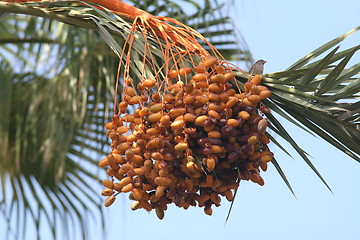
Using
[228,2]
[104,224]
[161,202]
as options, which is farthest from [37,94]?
[161,202]

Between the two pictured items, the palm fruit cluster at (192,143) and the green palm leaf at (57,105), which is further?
the green palm leaf at (57,105)

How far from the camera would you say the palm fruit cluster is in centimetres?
Answer: 122

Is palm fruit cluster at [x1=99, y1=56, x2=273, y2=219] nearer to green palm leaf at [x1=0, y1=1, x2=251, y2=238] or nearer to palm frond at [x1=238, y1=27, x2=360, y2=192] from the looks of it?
palm frond at [x1=238, y1=27, x2=360, y2=192]

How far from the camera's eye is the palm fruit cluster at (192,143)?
1218 millimetres

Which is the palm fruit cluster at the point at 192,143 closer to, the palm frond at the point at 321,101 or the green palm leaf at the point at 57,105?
the palm frond at the point at 321,101

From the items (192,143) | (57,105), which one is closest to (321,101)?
(192,143)

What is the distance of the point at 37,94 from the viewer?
3.53 meters

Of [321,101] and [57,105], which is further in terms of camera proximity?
[57,105]

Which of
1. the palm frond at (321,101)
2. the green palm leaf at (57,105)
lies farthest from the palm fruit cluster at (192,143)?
the green palm leaf at (57,105)

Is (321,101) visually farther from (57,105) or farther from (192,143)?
(57,105)

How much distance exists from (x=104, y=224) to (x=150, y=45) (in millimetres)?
2414

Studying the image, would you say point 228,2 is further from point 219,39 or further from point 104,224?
point 104,224

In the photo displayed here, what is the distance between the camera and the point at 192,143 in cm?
127

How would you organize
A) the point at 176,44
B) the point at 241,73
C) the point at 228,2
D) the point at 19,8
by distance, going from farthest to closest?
the point at 228,2 → the point at 19,8 → the point at 176,44 → the point at 241,73
